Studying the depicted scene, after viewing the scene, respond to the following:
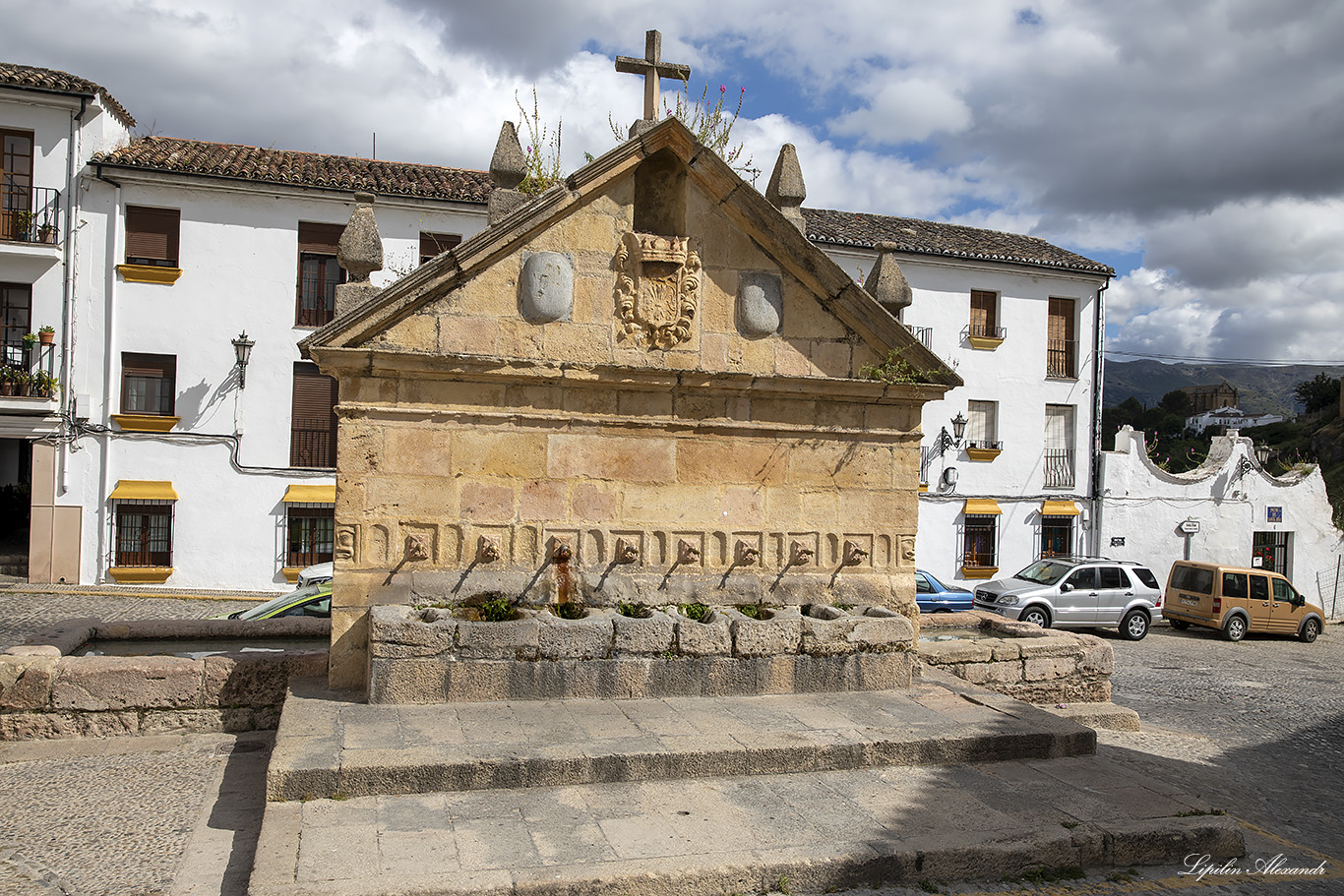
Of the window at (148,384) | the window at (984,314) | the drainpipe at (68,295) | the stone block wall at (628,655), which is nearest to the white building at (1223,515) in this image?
the window at (984,314)

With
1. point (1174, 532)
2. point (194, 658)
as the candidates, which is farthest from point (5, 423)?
point (1174, 532)

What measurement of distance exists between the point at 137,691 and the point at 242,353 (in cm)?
1435

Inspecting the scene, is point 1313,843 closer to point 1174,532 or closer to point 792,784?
point 792,784

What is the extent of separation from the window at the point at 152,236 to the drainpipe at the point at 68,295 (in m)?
1.02

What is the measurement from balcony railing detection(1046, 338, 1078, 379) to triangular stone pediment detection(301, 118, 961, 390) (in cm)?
1823

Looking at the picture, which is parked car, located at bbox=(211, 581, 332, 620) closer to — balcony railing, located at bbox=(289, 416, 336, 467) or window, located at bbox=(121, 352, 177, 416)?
balcony railing, located at bbox=(289, 416, 336, 467)

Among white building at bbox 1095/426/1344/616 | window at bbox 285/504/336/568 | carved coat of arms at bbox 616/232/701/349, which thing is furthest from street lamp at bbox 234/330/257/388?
white building at bbox 1095/426/1344/616

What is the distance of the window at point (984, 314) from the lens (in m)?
24.2

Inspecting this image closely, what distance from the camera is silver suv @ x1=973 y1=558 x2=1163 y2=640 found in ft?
60.5

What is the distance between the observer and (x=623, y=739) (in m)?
6.25

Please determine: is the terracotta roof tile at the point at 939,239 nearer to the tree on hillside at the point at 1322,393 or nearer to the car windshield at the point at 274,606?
the car windshield at the point at 274,606

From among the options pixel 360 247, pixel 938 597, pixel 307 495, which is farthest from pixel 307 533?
pixel 360 247

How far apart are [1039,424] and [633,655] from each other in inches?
784

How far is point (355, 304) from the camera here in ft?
24.3
